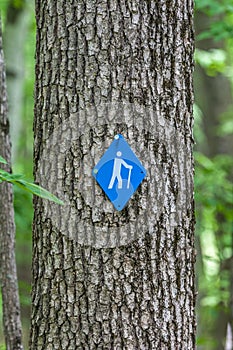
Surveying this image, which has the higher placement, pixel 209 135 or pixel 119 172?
pixel 209 135

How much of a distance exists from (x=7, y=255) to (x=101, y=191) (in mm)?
1336

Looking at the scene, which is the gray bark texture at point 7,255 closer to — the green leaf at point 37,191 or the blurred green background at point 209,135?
the blurred green background at point 209,135

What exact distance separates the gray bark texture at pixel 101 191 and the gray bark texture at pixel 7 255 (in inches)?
40.3

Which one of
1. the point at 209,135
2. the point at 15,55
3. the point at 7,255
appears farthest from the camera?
the point at 209,135

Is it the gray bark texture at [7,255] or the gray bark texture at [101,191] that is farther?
the gray bark texture at [7,255]

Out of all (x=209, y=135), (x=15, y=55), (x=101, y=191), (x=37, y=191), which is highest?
(x=15, y=55)

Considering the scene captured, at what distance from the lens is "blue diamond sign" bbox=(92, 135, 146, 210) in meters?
2.45

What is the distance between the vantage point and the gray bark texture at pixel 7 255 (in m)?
3.50

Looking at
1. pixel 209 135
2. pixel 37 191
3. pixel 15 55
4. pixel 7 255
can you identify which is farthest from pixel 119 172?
pixel 209 135

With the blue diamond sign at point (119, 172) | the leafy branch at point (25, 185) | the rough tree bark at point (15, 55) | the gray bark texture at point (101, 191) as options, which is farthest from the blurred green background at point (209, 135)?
the leafy branch at point (25, 185)

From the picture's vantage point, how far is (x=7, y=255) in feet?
11.6

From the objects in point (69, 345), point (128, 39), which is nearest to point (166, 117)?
point (128, 39)

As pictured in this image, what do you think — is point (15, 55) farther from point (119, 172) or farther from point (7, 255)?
point (119, 172)

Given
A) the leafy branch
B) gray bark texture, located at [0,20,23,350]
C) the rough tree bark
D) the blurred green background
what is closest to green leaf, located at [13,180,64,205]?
the leafy branch
